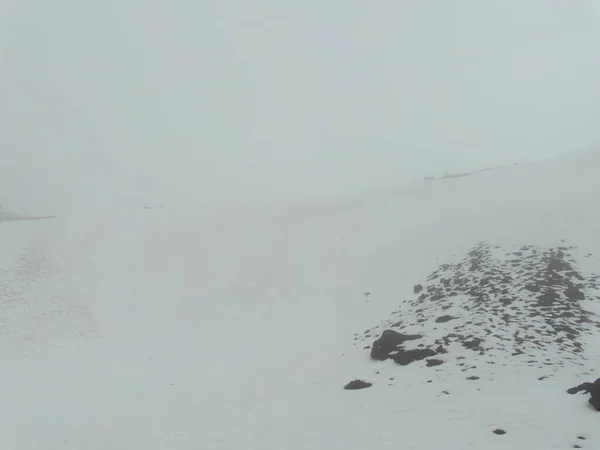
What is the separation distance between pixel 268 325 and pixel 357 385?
8490 mm

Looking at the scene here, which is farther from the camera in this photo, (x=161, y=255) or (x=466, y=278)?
(x=161, y=255)

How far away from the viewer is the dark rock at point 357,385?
468 inches

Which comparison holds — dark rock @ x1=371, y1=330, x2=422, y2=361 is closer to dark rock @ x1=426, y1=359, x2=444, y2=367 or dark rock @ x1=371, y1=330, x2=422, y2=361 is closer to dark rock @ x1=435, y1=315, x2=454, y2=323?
dark rock @ x1=435, y1=315, x2=454, y2=323

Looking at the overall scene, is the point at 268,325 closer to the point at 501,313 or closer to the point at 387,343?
the point at 387,343

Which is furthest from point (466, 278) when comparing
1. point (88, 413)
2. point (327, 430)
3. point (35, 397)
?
point (35, 397)

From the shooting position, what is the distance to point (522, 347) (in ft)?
37.1

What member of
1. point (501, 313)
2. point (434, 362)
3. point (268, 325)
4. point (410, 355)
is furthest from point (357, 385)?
point (268, 325)

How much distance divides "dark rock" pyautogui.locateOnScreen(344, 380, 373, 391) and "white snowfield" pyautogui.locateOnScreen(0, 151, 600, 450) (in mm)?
324

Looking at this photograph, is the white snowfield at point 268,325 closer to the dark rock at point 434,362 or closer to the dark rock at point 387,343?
the dark rock at point 434,362

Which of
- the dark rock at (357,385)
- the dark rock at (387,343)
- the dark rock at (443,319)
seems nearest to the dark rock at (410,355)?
the dark rock at (387,343)

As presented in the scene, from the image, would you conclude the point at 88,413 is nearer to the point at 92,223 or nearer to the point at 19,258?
the point at 19,258

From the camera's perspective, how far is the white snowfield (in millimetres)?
9625

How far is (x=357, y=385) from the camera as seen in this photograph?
11977 mm

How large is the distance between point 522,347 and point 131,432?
1126cm
